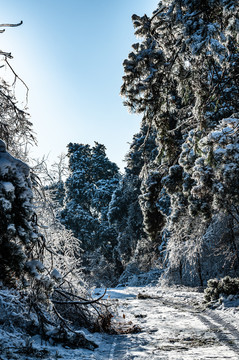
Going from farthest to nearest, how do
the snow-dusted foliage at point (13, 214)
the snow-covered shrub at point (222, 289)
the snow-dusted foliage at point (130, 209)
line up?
1. the snow-dusted foliage at point (130, 209)
2. the snow-covered shrub at point (222, 289)
3. the snow-dusted foliage at point (13, 214)

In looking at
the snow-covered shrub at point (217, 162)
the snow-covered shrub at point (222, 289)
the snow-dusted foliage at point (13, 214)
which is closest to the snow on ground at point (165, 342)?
the snow-covered shrub at point (222, 289)

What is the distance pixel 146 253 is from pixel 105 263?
884 cm

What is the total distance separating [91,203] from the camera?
34594 millimetres

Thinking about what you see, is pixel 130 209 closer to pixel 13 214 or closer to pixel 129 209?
pixel 129 209

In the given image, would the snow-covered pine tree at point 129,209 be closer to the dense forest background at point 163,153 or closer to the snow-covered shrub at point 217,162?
the dense forest background at point 163,153

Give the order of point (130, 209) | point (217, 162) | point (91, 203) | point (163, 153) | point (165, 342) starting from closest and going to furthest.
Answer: point (165, 342)
point (217, 162)
point (163, 153)
point (130, 209)
point (91, 203)

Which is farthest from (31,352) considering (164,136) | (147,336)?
(164,136)

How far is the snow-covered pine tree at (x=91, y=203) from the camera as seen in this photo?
102 feet

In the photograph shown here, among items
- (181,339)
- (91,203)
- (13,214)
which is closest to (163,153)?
(181,339)

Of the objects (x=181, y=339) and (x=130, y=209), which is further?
(x=130, y=209)

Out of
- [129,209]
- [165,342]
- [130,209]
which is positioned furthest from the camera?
[129,209]

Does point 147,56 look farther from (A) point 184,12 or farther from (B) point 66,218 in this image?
(B) point 66,218

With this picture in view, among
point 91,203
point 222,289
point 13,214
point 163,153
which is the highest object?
point 91,203

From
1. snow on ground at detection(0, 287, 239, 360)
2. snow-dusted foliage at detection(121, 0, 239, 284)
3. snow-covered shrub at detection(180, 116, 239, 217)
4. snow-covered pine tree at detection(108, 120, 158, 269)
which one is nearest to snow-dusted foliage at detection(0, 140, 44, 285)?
snow on ground at detection(0, 287, 239, 360)
